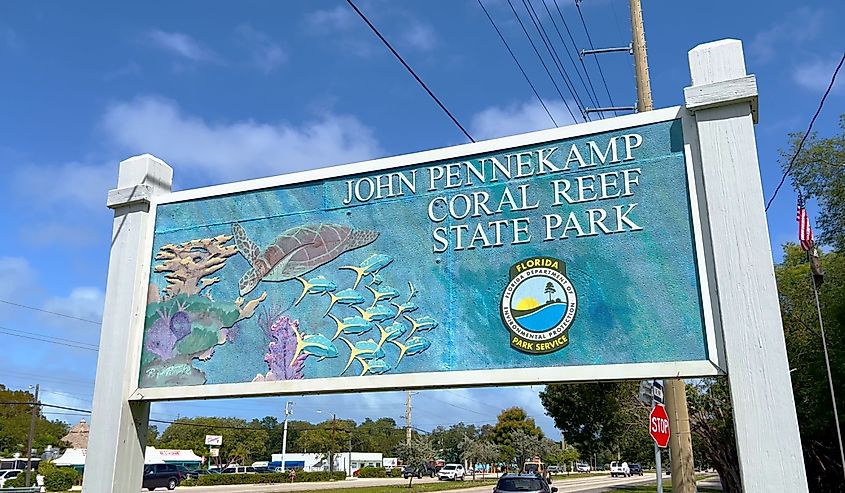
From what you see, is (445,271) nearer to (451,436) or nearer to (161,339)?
(161,339)

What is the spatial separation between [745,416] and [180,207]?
5.62 metres

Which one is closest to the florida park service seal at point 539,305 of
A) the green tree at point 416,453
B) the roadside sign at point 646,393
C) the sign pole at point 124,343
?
the sign pole at point 124,343

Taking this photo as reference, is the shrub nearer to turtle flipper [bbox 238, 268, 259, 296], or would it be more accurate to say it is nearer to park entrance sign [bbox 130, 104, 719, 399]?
park entrance sign [bbox 130, 104, 719, 399]

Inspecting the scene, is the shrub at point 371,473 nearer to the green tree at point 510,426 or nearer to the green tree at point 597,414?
the green tree at point 510,426

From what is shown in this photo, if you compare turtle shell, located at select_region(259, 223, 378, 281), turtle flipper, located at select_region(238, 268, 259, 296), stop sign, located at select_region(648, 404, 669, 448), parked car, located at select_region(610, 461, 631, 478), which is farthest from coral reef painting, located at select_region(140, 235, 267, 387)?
parked car, located at select_region(610, 461, 631, 478)

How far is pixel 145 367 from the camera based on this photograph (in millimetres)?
7020

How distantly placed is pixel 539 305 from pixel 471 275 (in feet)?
2.15

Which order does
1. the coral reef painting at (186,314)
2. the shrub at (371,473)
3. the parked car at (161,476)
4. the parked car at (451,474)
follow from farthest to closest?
the shrub at (371,473)
the parked car at (451,474)
the parked car at (161,476)
the coral reef painting at (186,314)

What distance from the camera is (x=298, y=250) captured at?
22.3 ft

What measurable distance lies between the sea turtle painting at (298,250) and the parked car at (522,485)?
14.5 metres

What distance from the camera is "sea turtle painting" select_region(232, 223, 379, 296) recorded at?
21.8 feet

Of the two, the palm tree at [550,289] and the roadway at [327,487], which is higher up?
the palm tree at [550,289]

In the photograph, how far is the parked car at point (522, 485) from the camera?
19.3 m

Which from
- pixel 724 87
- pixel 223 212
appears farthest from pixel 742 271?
pixel 223 212
